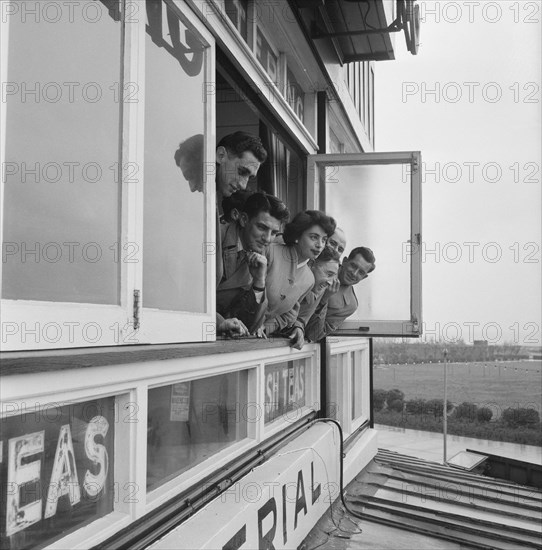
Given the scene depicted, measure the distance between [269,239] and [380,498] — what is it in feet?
13.3

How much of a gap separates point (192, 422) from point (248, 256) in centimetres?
108

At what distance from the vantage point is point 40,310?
1842mm

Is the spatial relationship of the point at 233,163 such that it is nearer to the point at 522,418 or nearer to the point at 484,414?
the point at 522,418

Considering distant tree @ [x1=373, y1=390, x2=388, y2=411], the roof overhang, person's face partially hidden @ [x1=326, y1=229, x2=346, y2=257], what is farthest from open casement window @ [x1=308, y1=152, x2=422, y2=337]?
distant tree @ [x1=373, y1=390, x2=388, y2=411]

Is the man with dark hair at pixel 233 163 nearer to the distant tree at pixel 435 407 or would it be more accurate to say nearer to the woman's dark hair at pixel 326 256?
the woman's dark hair at pixel 326 256

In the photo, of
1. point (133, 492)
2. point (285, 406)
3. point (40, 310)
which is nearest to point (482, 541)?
point (285, 406)

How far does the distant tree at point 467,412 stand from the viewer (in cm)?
5969

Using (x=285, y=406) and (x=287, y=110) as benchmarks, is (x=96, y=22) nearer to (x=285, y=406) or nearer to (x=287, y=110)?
(x=287, y=110)

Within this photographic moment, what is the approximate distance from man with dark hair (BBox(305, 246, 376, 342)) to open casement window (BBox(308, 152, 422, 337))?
0.48 ft

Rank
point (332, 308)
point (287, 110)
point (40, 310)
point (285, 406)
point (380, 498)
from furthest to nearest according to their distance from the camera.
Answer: point (380, 498) < point (332, 308) < point (285, 406) < point (287, 110) < point (40, 310)

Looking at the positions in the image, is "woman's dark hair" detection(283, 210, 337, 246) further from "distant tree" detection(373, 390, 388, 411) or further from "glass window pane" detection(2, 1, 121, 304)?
"distant tree" detection(373, 390, 388, 411)

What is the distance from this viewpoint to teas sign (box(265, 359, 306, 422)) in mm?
4773

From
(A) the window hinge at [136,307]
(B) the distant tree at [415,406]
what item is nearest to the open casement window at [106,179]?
(A) the window hinge at [136,307]

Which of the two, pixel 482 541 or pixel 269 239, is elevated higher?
pixel 269 239
